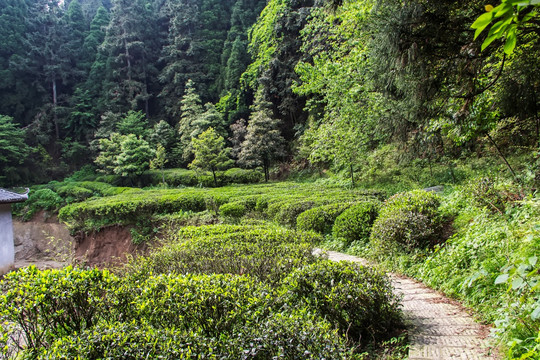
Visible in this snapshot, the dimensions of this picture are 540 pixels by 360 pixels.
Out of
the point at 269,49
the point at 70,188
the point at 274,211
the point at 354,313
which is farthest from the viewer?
the point at 269,49

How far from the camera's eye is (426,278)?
3.84 metres

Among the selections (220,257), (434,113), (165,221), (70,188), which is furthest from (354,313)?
(70,188)

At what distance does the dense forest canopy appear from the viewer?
4.30 meters

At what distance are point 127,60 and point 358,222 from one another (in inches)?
1309

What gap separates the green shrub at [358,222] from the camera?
235 inches

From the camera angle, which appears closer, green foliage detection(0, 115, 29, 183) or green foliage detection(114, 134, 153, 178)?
green foliage detection(0, 115, 29, 183)

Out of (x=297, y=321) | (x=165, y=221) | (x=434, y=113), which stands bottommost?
(x=165, y=221)

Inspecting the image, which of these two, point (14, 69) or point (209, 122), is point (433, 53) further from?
point (14, 69)

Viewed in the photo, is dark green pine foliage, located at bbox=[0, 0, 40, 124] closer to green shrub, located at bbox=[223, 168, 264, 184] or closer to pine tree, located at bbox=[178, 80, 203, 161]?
pine tree, located at bbox=[178, 80, 203, 161]

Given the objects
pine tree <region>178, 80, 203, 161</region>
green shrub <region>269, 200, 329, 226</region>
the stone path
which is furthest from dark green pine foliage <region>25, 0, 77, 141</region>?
the stone path

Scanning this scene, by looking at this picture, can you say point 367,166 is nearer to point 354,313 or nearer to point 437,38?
point 437,38

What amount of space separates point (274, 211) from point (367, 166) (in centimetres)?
529

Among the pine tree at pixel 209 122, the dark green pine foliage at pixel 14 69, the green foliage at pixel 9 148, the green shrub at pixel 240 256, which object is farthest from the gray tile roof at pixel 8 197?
the dark green pine foliage at pixel 14 69

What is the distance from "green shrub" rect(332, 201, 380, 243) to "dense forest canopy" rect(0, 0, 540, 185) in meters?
1.31
